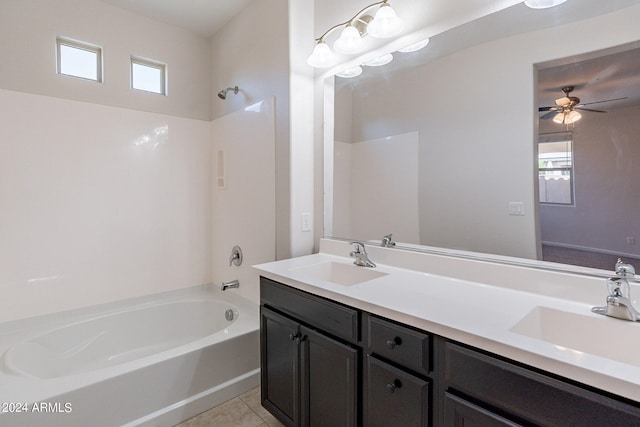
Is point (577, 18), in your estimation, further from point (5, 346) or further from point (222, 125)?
point (5, 346)

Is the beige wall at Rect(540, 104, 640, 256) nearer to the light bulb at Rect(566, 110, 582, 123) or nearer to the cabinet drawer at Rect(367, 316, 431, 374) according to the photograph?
the light bulb at Rect(566, 110, 582, 123)

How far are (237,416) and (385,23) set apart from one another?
7.59ft

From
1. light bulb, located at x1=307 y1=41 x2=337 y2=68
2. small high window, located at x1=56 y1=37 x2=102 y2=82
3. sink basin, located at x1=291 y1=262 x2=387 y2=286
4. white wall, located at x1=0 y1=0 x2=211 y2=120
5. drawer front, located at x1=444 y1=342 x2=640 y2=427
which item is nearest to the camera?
drawer front, located at x1=444 y1=342 x2=640 y2=427

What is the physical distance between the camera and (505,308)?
3.67ft

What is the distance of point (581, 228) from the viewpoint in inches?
48.4

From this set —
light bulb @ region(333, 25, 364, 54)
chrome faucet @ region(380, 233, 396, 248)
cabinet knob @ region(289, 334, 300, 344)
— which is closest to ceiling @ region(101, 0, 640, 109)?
light bulb @ region(333, 25, 364, 54)

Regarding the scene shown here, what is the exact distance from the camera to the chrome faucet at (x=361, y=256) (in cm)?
177

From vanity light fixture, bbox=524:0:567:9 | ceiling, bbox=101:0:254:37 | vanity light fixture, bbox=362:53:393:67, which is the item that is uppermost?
ceiling, bbox=101:0:254:37

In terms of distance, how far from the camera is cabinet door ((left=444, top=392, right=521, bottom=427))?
864 mm

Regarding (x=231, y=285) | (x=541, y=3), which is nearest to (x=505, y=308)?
(x=541, y=3)

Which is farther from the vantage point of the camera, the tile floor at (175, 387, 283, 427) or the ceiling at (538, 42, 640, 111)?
the tile floor at (175, 387, 283, 427)

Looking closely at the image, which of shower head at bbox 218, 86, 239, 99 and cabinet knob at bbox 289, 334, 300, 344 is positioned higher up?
shower head at bbox 218, 86, 239, 99

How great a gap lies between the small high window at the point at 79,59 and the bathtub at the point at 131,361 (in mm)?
1754

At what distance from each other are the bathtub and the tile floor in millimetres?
51
